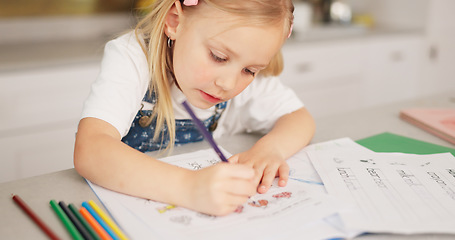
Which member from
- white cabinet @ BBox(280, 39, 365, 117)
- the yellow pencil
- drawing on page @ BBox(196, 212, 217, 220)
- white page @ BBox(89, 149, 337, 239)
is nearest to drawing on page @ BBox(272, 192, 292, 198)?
white page @ BBox(89, 149, 337, 239)

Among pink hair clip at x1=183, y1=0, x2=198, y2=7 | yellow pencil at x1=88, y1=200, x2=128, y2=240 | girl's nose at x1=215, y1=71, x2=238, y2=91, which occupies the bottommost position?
yellow pencil at x1=88, y1=200, x2=128, y2=240

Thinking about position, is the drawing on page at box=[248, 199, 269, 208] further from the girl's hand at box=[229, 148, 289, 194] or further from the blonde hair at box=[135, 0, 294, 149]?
the blonde hair at box=[135, 0, 294, 149]

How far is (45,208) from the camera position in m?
0.62

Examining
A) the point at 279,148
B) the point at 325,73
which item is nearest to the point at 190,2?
the point at 279,148

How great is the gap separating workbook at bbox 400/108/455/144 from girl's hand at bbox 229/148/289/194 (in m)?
0.38

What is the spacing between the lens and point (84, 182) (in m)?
0.71

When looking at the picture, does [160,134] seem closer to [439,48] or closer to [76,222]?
[76,222]

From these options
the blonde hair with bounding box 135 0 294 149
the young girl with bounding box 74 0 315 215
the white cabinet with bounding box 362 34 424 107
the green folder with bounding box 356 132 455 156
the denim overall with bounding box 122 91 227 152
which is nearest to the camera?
the young girl with bounding box 74 0 315 215

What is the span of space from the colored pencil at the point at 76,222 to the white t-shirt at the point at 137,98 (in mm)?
204

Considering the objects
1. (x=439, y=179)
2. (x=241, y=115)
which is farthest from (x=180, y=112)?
(x=439, y=179)

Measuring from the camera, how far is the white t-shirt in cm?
80

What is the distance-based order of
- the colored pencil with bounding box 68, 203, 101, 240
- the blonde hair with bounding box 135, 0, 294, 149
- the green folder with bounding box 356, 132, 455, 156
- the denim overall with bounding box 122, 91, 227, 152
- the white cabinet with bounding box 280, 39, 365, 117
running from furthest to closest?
the white cabinet with bounding box 280, 39, 365, 117
the denim overall with bounding box 122, 91, 227, 152
the green folder with bounding box 356, 132, 455, 156
the blonde hair with bounding box 135, 0, 294, 149
the colored pencil with bounding box 68, 203, 101, 240

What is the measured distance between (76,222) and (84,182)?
15 centimetres

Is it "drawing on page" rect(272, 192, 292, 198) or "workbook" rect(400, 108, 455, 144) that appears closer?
"drawing on page" rect(272, 192, 292, 198)
